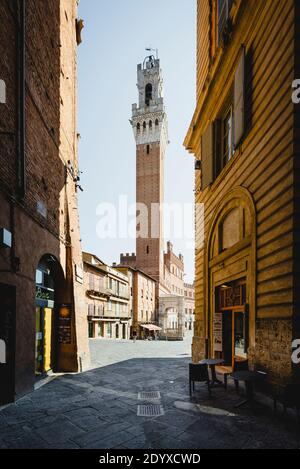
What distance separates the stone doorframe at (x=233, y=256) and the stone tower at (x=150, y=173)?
38029 mm

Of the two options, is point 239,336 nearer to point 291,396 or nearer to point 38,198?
point 291,396

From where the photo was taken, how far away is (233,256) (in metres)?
9.05

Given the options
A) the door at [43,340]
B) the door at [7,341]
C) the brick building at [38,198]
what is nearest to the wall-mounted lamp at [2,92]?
the brick building at [38,198]

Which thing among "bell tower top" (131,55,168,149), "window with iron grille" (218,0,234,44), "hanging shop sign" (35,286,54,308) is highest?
"bell tower top" (131,55,168,149)

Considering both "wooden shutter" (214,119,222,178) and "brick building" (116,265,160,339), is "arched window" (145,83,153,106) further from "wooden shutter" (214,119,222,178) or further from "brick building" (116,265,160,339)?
"wooden shutter" (214,119,222,178)

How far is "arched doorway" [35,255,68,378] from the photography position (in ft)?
31.4

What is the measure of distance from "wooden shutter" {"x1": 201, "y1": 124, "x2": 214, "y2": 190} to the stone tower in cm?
3789

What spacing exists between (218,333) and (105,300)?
79.7 feet

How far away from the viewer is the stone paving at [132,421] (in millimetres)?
4699

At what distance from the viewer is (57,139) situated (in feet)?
37.0

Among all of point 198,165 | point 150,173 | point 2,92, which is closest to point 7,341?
point 2,92

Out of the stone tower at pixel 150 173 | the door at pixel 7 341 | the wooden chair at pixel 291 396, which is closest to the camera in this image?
the wooden chair at pixel 291 396

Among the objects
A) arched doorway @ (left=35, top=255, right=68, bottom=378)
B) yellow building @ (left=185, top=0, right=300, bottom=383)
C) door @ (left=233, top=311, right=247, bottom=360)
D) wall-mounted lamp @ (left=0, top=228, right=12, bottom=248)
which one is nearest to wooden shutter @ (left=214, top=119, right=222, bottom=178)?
yellow building @ (left=185, top=0, right=300, bottom=383)

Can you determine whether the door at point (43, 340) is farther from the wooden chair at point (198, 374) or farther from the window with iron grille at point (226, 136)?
the window with iron grille at point (226, 136)
